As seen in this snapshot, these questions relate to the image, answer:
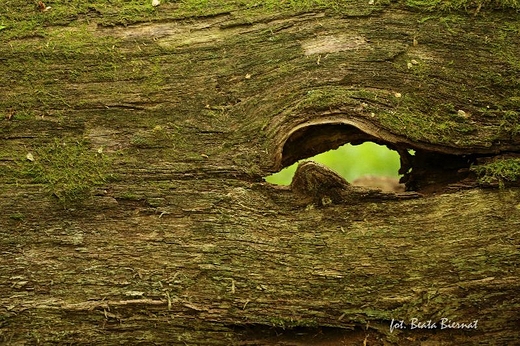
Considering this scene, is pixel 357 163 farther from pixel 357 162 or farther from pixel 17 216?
pixel 17 216

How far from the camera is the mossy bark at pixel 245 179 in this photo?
291 centimetres

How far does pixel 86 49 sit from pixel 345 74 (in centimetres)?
151

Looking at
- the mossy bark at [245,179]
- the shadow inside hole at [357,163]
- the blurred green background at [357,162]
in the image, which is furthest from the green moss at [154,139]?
the blurred green background at [357,162]

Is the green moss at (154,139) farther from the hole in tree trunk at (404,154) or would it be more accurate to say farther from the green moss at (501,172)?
the green moss at (501,172)

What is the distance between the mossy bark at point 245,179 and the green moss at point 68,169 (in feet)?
0.04

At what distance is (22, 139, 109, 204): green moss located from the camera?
10.0 feet

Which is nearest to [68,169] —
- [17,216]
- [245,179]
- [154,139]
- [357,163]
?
[17,216]

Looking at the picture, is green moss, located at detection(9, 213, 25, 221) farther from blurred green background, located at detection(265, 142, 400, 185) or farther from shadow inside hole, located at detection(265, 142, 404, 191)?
blurred green background, located at detection(265, 142, 400, 185)

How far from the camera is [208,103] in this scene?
318 centimetres

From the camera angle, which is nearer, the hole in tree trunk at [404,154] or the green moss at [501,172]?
the green moss at [501,172]

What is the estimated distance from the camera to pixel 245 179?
3.06 m

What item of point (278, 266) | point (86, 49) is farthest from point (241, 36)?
point (278, 266)

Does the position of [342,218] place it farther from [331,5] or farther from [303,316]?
[331,5]

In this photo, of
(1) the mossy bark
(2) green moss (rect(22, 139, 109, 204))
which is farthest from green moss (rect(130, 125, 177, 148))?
(2) green moss (rect(22, 139, 109, 204))
